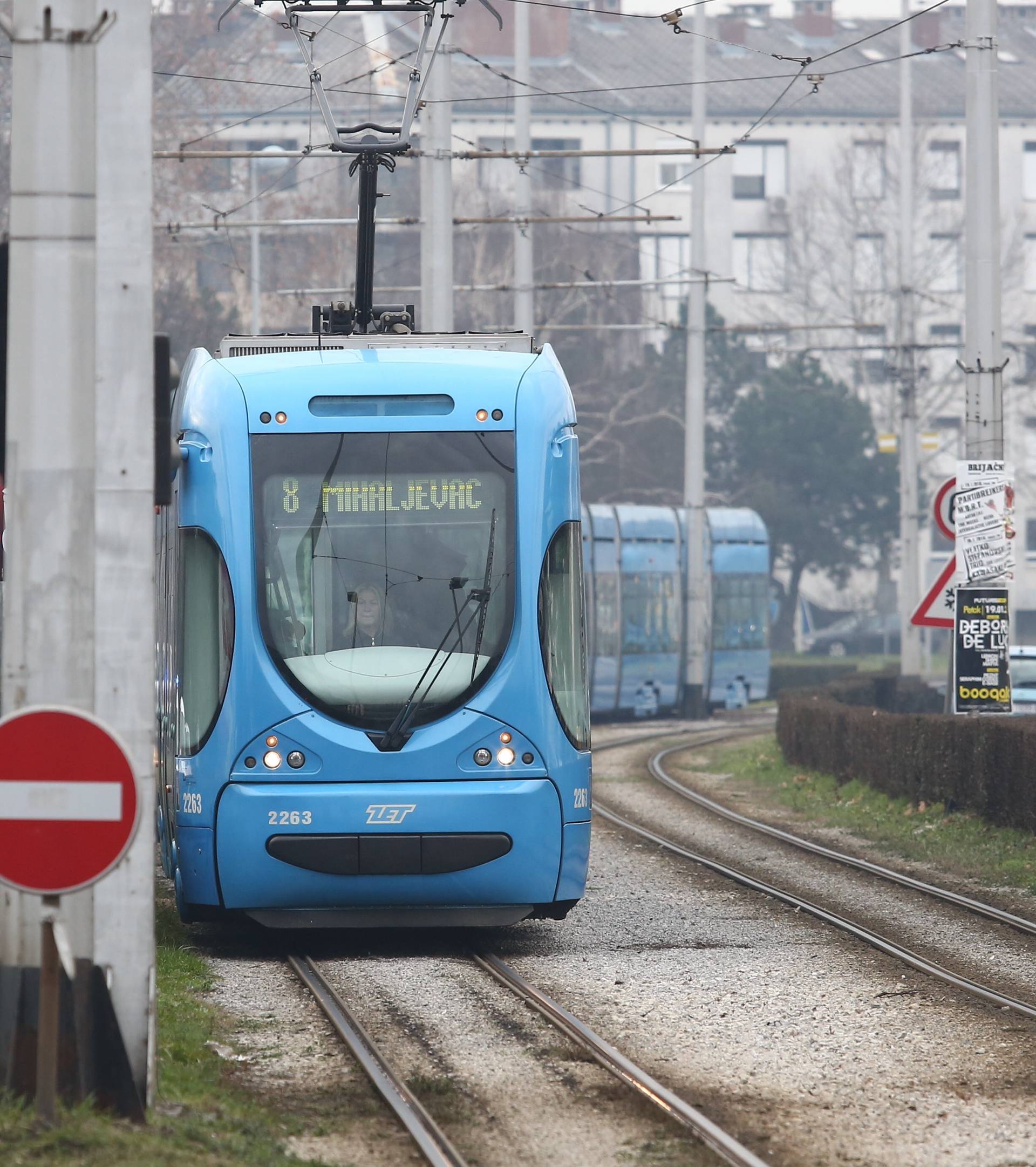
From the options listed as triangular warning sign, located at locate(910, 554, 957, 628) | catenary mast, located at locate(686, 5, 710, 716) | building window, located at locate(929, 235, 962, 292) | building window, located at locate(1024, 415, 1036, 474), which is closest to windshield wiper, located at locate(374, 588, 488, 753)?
triangular warning sign, located at locate(910, 554, 957, 628)

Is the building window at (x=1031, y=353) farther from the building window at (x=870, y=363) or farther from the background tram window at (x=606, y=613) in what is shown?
the background tram window at (x=606, y=613)

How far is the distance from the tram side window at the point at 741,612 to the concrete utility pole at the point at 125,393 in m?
32.2

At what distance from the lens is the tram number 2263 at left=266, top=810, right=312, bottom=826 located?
10.2 metres

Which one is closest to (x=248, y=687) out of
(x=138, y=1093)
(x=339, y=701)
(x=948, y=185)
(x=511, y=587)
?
(x=339, y=701)

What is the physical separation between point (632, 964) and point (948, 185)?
7203 centimetres

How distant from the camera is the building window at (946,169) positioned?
76562 millimetres

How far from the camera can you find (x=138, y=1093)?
6414 mm

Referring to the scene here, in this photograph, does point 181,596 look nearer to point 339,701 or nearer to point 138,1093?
point 339,701

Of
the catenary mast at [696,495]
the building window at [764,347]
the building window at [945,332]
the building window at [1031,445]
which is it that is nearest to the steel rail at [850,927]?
the catenary mast at [696,495]

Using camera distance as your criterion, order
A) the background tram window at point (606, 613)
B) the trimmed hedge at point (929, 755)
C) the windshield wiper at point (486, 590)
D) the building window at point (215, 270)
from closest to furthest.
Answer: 1. the windshield wiper at point (486, 590)
2. the trimmed hedge at point (929, 755)
3. the background tram window at point (606, 613)
4. the building window at point (215, 270)

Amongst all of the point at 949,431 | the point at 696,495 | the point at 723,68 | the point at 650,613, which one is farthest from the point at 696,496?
the point at 723,68

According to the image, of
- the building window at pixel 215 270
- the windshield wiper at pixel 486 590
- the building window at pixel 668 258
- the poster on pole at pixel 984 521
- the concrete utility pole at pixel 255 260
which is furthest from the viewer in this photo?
the building window at pixel 668 258

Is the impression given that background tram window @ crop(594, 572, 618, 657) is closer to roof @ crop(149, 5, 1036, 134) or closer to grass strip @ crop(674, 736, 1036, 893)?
grass strip @ crop(674, 736, 1036, 893)

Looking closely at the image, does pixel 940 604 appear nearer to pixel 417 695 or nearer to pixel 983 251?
pixel 983 251
